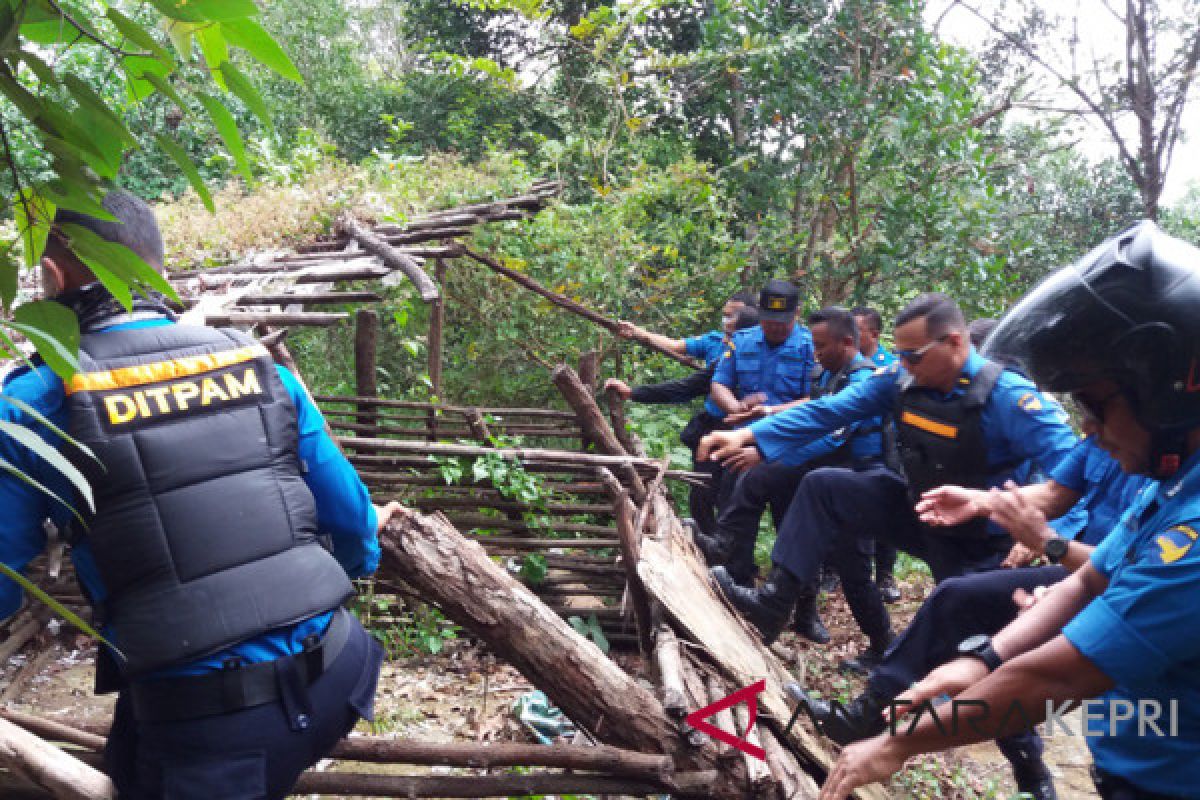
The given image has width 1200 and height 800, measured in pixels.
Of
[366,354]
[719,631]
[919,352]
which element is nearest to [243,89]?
[719,631]

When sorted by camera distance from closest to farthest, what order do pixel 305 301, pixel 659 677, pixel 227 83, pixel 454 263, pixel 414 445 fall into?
pixel 227 83 → pixel 659 677 → pixel 305 301 → pixel 414 445 → pixel 454 263

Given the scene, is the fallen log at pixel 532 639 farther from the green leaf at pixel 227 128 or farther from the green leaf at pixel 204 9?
the green leaf at pixel 204 9

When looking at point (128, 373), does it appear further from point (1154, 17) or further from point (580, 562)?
point (1154, 17)

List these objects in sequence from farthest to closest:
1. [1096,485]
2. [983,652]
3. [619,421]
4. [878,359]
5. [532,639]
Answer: [619,421] < [878,359] < [1096,485] < [532,639] < [983,652]

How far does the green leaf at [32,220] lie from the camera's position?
71cm

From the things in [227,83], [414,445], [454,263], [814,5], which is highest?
[814,5]

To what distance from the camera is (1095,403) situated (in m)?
1.63

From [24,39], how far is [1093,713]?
6.75 ft

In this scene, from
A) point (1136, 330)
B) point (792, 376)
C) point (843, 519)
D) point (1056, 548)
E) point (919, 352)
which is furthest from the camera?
point (792, 376)

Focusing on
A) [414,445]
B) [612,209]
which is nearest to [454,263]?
[612,209]

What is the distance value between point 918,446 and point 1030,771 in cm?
127

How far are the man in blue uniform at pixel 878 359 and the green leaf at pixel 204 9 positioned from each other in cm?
513

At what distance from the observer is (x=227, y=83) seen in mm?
765

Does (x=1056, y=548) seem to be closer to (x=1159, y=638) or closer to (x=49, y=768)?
(x=1159, y=638)
